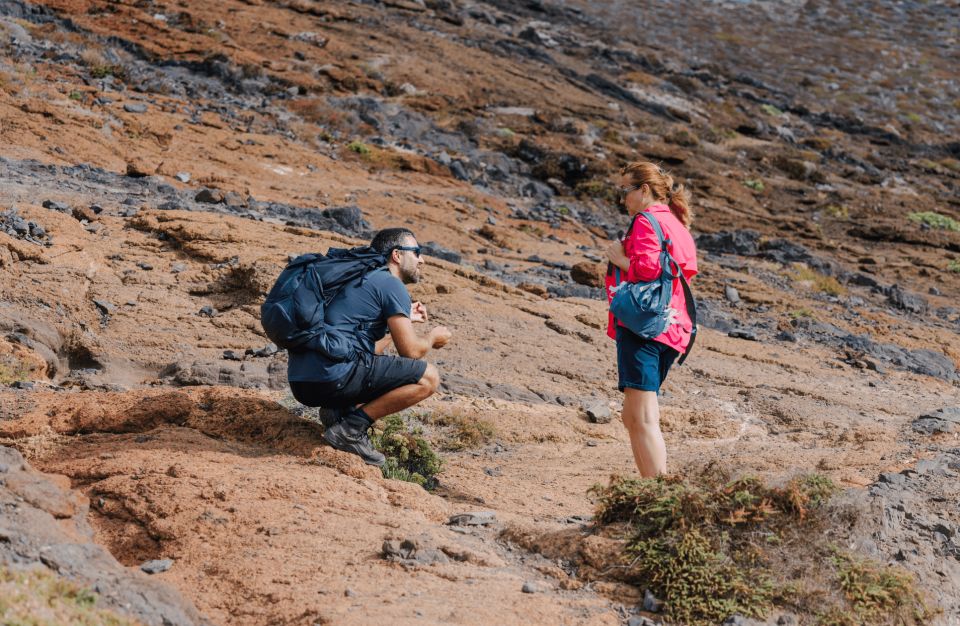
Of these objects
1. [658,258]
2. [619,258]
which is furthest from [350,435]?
[658,258]

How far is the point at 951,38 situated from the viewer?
1784 inches

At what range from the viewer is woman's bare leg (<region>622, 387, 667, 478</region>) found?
14.0 feet

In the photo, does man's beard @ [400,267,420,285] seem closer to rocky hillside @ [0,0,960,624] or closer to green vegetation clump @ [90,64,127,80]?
rocky hillside @ [0,0,960,624]

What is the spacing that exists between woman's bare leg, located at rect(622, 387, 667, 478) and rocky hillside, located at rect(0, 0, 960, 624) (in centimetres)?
41

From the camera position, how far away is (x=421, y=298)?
8.77 m

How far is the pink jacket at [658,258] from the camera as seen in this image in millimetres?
4320

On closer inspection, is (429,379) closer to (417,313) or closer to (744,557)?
(417,313)

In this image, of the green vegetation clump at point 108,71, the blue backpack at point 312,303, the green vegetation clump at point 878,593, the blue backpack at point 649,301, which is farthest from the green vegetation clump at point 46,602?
the green vegetation clump at point 108,71

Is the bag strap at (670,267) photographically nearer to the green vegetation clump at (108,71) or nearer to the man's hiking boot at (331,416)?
the man's hiking boot at (331,416)

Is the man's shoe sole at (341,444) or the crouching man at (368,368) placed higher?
the crouching man at (368,368)

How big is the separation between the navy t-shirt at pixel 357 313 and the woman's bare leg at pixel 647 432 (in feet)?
4.35

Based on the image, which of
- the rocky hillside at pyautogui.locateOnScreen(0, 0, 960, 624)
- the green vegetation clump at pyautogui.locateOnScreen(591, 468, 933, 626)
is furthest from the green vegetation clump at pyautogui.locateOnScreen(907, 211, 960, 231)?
the green vegetation clump at pyautogui.locateOnScreen(591, 468, 933, 626)

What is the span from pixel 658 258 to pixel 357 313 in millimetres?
1620

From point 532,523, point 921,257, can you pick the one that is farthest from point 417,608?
point 921,257
